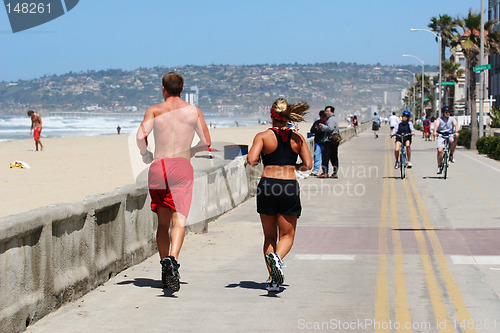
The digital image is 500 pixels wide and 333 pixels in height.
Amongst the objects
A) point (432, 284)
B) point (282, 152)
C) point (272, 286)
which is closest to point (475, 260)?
point (432, 284)

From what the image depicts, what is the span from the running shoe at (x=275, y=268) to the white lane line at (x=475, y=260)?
115 inches

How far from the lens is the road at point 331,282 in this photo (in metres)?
6.57

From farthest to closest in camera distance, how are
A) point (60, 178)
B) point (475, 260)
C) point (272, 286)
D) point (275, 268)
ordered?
point (60, 178)
point (475, 260)
point (272, 286)
point (275, 268)

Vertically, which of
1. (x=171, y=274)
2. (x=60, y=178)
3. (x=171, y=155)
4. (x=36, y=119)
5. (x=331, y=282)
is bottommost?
(x=60, y=178)

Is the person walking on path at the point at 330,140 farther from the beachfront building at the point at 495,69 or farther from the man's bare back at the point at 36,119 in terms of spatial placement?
the beachfront building at the point at 495,69

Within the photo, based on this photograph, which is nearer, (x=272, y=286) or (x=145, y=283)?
(x=272, y=286)

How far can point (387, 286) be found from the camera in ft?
26.3

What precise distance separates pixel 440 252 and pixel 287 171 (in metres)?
3.39

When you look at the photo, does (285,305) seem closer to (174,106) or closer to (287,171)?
(287,171)

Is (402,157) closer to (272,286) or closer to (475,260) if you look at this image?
(475,260)

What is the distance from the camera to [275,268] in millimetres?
7344

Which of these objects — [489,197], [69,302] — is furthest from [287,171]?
[489,197]

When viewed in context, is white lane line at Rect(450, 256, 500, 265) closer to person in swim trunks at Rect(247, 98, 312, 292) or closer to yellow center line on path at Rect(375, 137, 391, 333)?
yellow center line on path at Rect(375, 137, 391, 333)

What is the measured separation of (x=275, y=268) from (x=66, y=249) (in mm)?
1907
